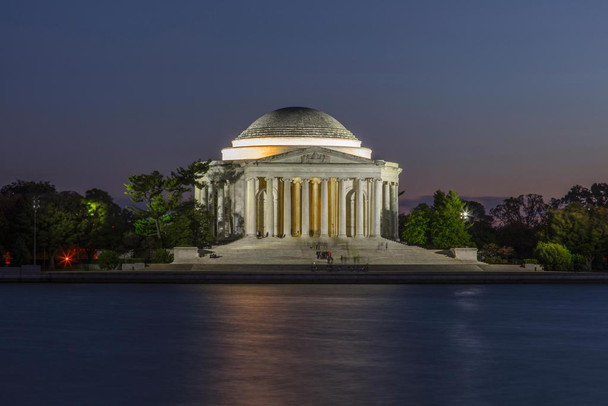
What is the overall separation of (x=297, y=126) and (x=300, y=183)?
939 centimetres

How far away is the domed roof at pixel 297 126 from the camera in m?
146

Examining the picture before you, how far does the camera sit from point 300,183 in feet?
460

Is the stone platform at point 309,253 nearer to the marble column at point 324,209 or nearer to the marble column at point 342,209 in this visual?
the marble column at point 324,209

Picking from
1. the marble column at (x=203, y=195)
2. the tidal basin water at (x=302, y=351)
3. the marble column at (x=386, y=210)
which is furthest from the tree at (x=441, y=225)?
the tidal basin water at (x=302, y=351)

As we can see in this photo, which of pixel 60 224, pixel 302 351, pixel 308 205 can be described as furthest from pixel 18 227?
pixel 302 351

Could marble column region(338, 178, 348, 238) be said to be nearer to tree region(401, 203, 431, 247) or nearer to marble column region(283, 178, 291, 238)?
marble column region(283, 178, 291, 238)

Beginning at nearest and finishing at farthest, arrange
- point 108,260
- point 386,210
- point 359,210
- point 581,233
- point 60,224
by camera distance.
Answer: point 108,260, point 581,233, point 60,224, point 359,210, point 386,210

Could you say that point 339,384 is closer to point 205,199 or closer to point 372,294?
point 372,294

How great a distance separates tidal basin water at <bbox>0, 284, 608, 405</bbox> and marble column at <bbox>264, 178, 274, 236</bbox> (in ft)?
223

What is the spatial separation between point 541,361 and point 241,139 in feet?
375

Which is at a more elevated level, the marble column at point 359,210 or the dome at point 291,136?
the dome at point 291,136

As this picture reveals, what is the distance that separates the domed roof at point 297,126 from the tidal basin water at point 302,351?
77740 mm

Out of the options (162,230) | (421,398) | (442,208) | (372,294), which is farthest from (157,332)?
(442,208)

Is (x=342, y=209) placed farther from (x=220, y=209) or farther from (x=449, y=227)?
(x=220, y=209)
